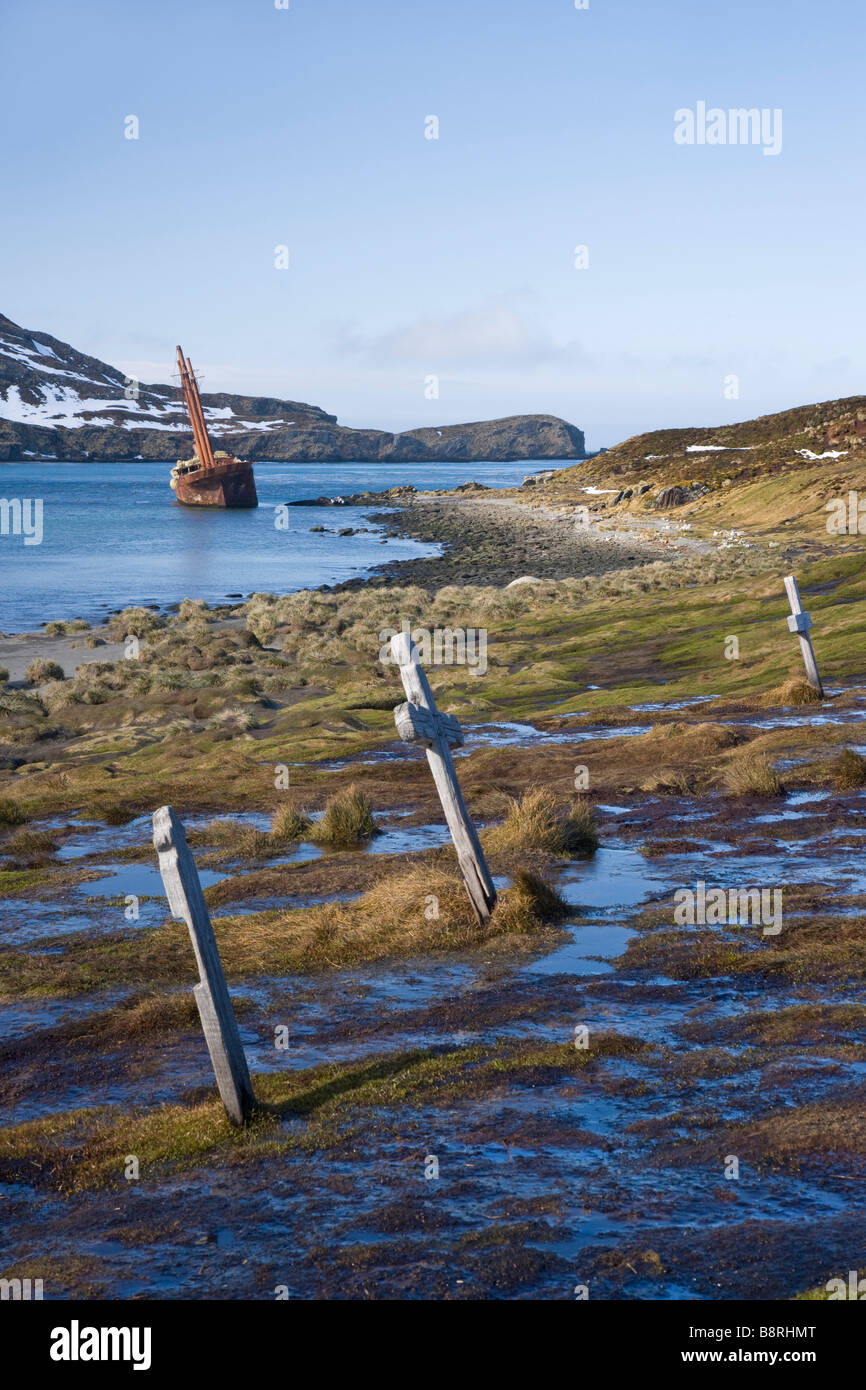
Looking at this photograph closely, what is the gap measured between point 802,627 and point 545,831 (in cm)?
944

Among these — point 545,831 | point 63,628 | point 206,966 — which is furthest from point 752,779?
point 63,628

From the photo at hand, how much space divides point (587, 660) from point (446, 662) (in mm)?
4663

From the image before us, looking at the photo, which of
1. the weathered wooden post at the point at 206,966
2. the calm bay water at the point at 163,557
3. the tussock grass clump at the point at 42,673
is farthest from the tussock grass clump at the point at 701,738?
the calm bay water at the point at 163,557

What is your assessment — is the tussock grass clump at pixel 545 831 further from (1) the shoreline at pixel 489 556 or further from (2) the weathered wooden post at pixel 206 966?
(1) the shoreline at pixel 489 556

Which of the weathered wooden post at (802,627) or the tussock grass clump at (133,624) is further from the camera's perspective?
the tussock grass clump at (133,624)

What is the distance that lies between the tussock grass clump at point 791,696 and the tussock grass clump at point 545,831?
9.63 meters

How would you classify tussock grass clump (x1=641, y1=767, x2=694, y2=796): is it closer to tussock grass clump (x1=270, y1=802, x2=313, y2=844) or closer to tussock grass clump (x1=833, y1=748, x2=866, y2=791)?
tussock grass clump (x1=833, y1=748, x2=866, y2=791)

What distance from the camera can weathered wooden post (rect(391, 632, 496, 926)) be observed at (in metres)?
11.0

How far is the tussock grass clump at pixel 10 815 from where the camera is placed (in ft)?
58.4

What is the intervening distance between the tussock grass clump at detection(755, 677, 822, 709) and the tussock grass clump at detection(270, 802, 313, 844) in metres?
10.7

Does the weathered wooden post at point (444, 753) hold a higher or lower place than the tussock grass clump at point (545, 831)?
higher

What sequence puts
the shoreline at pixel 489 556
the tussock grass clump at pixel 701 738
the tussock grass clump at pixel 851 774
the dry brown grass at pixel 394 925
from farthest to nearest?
1. the shoreline at pixel 489 556
2. the tussock grass clump at pixel 701 738
3. the tussock grass clump at pixel 851 774
4. the dry brown grass at pixel 394 925
